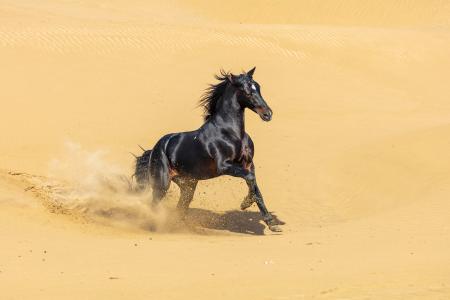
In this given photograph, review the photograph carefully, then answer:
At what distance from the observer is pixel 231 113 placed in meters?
11.6

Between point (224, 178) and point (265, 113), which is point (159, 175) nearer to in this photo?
point (265, 113)

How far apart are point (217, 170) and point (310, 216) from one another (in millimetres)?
2146

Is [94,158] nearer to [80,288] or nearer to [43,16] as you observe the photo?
[80,288]

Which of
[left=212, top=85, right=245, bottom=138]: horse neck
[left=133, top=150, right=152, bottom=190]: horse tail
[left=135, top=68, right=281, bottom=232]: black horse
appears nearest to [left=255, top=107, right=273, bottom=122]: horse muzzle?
[left=135, top=68, right=281, bottom=232]: black horse

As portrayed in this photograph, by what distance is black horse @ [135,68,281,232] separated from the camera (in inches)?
447

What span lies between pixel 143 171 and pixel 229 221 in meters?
1.39

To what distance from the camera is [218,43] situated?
23.0 meters

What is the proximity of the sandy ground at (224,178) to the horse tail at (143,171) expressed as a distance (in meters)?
0.21

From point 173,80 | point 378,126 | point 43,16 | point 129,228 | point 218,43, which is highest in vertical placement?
point 43,16

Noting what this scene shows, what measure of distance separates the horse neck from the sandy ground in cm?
139

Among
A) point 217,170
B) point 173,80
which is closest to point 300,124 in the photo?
point 173,80

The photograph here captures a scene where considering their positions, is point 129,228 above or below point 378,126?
below

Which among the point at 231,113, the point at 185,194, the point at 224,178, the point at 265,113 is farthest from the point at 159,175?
the point at 224,178

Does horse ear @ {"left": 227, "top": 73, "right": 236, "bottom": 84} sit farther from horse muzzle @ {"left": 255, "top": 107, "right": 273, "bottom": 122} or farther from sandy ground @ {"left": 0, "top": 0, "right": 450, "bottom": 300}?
sandy ground @ {"left": 0, "top": 0, "right": 450, "bottom": 300}
